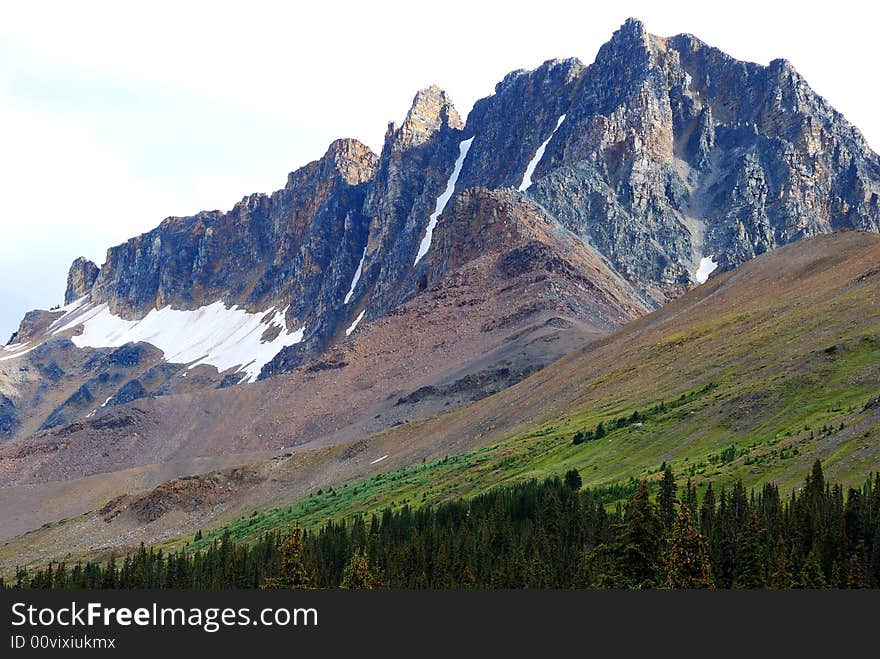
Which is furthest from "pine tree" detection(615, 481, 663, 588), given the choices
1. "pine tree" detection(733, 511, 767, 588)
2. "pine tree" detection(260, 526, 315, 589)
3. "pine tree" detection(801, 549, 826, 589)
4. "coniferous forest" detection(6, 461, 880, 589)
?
"pine tree" detection(260, 526, 315, 589)

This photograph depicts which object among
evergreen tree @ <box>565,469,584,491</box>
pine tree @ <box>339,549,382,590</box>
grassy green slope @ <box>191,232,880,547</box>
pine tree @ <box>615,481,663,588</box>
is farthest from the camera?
evergreen tree @ <box>565,469,584,491</box>

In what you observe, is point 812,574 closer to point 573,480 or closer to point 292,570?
Answer: point 292,570

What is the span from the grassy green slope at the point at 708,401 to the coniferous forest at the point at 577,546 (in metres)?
5.73

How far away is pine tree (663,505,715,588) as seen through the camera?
47281 millimetres

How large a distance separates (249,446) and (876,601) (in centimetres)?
16076

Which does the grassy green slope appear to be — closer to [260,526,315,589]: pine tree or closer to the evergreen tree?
the evergreen tree

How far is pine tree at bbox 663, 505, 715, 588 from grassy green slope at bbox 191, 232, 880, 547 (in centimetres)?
2312


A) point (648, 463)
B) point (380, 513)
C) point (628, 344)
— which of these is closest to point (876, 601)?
point (648, 463)

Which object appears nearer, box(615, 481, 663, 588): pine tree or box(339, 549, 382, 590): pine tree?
box(615, 481, 663, 588): pine tree

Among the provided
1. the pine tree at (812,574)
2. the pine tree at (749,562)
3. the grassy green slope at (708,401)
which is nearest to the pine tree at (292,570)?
the pine tree at (749,562)

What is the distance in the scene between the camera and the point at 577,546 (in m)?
70.7

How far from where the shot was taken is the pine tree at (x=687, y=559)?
47281 mm

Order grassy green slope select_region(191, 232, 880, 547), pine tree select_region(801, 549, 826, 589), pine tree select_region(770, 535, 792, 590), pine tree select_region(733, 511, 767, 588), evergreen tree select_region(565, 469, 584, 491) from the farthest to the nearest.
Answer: evergreen tree select_region(565, 469, 584, 491) → grassy green slope select_region(191, 232, 880, 547) → pine tree select_region(733, 511, 767, 588) → pine tree select_region(801, 549, 826, 589) → pine tree select_region(770, 535, 792, 590)

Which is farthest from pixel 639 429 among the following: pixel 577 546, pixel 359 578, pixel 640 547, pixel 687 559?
pixel 687 559
